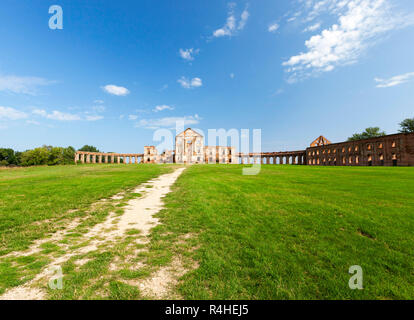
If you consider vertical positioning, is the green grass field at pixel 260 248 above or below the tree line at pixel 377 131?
→ below

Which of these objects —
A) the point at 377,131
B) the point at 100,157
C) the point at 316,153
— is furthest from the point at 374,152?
the point at 100,157

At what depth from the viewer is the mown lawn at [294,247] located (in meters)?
3.28

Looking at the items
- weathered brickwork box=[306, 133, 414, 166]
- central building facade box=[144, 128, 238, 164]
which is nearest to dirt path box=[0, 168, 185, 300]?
weathered brickwork box=[306, 133, 414, 166]

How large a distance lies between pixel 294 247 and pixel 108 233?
5828 mm

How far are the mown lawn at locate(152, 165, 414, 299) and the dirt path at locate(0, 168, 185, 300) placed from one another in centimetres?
77

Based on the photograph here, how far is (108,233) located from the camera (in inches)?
231

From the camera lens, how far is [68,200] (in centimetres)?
954

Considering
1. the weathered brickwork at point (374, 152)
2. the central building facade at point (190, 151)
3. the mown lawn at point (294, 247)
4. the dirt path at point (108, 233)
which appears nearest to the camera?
the dirt path at point (108, 233)

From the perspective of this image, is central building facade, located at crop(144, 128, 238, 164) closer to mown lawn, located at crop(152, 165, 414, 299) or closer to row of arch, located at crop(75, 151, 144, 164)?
row of arch, located at crop(75, 151, 144, 164)

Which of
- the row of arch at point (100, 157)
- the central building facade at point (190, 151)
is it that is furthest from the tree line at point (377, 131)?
the row of arch at point (100, 157)

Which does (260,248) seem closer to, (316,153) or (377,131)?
(316,153)

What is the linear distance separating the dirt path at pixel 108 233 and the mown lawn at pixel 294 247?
773mm

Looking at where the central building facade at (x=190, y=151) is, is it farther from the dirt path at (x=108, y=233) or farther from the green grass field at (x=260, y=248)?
the green grass field at (x=260, y=248)
